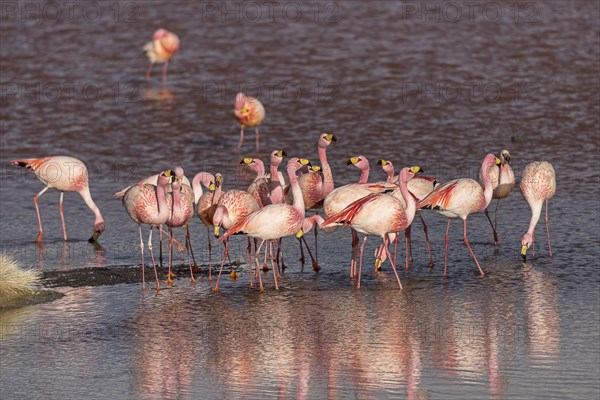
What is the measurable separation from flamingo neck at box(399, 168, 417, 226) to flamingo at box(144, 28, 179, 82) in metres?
11.9

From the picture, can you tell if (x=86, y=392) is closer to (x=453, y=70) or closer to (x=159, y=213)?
(x=159, y=213)

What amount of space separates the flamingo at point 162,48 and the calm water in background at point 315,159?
0.43 m

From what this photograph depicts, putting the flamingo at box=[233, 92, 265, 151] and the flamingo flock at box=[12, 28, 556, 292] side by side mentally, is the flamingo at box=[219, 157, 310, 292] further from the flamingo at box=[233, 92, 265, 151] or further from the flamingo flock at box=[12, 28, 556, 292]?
the flamingo at box=[233, 92, 265, 151]

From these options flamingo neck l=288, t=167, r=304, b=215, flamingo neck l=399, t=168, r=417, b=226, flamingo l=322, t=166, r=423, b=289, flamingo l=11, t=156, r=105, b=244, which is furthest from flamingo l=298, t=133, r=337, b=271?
flamingo l=11, t=156, r=105, b=244

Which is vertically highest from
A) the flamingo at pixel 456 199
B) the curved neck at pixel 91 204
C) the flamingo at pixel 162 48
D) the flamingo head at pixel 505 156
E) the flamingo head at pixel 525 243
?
the flamingo at pixel 162 48

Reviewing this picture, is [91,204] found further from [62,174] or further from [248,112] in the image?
[248,112]

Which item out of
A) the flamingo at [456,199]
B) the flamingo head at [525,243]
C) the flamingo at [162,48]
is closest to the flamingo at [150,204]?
the flamingo at [456,199]

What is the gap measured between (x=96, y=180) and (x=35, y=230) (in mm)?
2636

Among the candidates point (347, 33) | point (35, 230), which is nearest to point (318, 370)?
point (35, 230)

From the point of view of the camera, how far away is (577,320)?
1016 cm

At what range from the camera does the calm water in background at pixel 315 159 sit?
29.9 feet

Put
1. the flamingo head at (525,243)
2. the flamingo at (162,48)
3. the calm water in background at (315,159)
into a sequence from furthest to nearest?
the flamingo at (162,48) < the flamingo head at (525,243) < the calm water in background at (315,159)

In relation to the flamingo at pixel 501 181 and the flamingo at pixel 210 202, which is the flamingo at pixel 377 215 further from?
the flamingo at pixel 501 181

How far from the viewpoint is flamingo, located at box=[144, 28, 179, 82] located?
2300 centimetres
